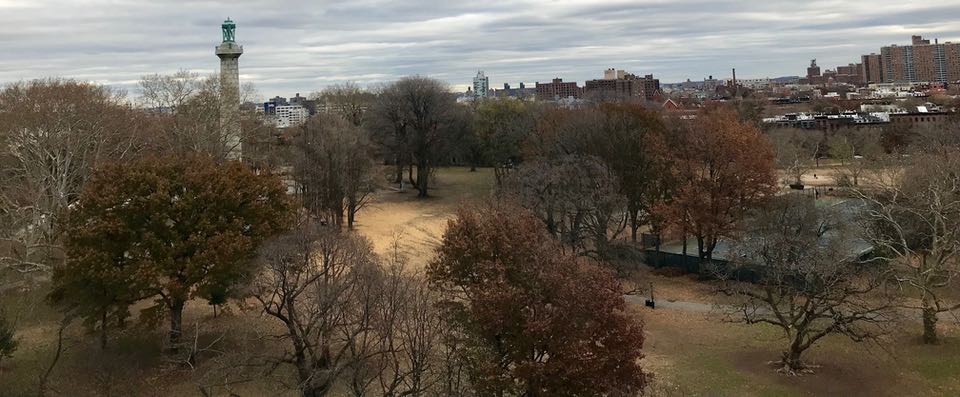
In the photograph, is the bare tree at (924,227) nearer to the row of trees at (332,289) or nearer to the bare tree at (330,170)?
the row of trees at (332,289)

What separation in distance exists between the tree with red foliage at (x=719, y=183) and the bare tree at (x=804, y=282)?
1.13 meters

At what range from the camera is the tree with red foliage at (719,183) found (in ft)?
108

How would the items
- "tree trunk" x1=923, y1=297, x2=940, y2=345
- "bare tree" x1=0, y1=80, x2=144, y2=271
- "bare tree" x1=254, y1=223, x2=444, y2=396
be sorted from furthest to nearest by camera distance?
1. "bare tree" x1=0, y1=80, x2=144, y2=271
2. "tree trunk" x1=923, y1=297, x2=940, y2=345
3. "bare tree" x1=254, y1=223, x2=444, y2=396

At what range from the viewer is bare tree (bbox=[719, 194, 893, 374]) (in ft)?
66.8

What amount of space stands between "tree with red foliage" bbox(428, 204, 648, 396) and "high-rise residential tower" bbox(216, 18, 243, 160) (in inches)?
1145

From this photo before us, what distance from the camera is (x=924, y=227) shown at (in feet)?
99.9

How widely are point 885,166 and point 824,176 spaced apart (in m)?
30.2

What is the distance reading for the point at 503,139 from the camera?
56094 mm

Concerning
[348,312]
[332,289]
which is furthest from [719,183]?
[332,289]

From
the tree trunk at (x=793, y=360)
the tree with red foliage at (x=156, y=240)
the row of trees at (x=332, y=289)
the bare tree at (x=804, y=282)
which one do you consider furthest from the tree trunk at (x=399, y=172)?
the tree trunk at (x=793, y=360)

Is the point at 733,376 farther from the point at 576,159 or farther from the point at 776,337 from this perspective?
the point at 576,159

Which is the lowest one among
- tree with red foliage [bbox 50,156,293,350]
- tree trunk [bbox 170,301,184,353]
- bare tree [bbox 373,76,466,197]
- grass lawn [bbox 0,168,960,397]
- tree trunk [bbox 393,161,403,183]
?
grass lawn [bbox 0,168,960,397]

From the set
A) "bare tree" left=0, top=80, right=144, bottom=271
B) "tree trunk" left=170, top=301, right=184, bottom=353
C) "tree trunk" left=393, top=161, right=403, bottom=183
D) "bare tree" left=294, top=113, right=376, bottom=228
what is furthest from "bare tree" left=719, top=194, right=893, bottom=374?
"tree trunk" left=393, top=161, right=403, bottom=183

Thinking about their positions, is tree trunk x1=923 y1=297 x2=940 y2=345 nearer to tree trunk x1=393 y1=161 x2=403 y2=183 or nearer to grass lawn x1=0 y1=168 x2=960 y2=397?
grass lawn x1=0 y1=168 x2=960 y2=397
